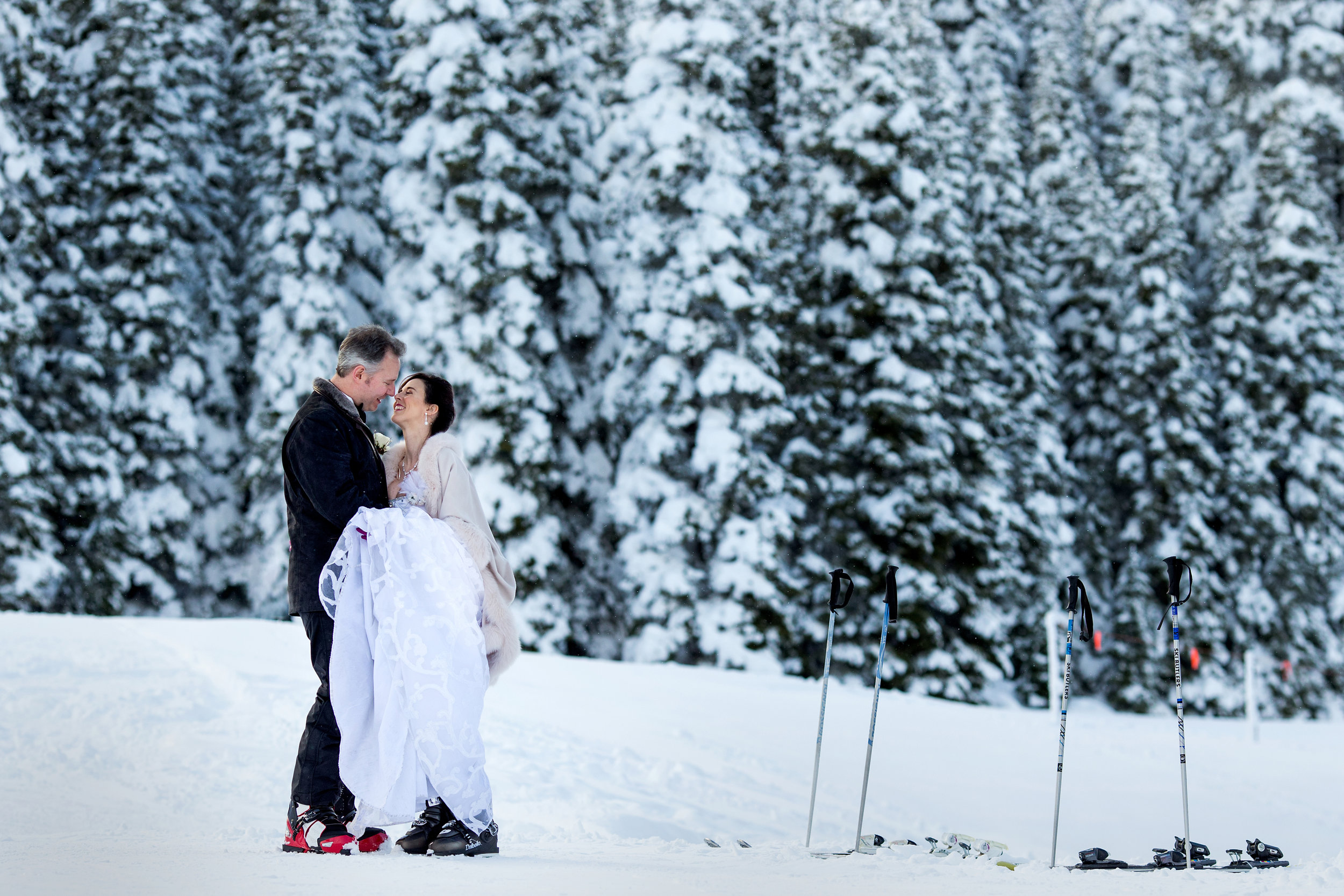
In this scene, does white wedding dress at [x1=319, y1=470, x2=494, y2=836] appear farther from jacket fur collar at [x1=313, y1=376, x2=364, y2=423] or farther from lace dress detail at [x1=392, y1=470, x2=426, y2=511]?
jacket fur collar at [x1=313, y1=376, x2=364, y2=423]

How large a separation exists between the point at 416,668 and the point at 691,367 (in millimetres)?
14620

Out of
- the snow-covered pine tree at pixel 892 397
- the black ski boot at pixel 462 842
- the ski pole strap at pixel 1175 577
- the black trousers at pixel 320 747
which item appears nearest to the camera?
the black ski boot at pixel 462 842

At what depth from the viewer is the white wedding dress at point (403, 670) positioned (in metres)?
5.13

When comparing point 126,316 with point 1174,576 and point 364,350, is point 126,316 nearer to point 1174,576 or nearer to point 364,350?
point 364,350

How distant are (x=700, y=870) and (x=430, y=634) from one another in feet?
4.95

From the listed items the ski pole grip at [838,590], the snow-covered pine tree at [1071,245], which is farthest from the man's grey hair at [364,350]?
the snow-covered pine tree at [1071,245]

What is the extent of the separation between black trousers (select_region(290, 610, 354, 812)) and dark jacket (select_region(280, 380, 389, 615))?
118 mm

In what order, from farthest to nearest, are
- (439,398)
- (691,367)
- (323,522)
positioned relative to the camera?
(691,367) < (439,398) < (323,522)

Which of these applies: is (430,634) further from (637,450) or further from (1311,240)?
(1311,240)

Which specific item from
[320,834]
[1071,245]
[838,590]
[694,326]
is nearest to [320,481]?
[320,834]

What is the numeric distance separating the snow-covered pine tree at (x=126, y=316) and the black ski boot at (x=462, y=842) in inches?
676

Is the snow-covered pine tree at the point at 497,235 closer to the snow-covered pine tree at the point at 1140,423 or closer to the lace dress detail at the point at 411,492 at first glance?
the lace dress detail at the point at 411,492

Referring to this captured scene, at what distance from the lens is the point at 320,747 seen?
17.2 feet

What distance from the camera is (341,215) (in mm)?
23766
